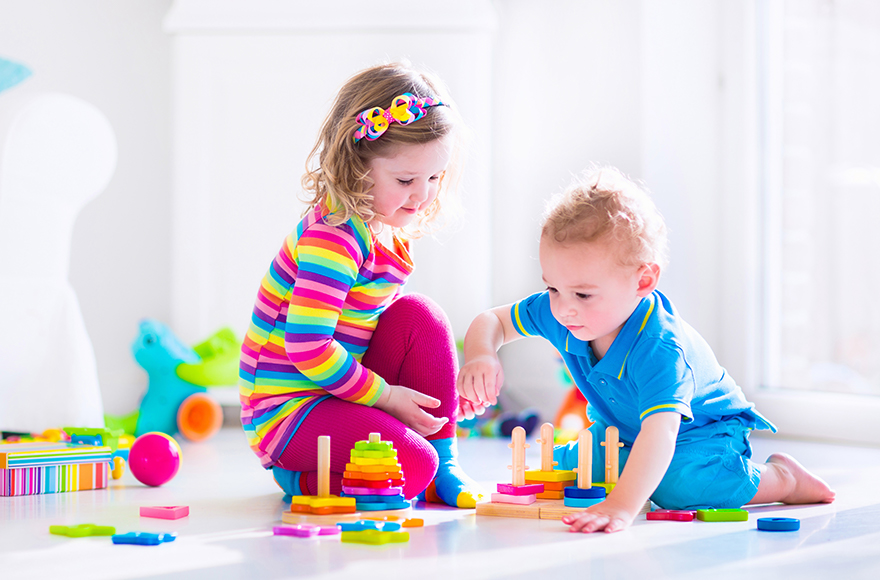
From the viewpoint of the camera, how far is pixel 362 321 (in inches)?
45.8

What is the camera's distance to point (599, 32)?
2082mm

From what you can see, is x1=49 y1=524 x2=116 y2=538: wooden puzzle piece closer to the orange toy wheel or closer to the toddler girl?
the toddler girl

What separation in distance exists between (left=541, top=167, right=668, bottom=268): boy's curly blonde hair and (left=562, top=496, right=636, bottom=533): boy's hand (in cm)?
27

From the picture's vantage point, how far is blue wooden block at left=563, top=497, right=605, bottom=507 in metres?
1.04

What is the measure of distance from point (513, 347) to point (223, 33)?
3.38ft

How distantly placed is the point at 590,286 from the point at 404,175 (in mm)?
279

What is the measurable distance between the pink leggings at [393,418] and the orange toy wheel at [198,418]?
751 mm

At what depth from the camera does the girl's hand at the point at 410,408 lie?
3.66 ft

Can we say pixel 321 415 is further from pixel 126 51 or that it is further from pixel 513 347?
pixel 126 51

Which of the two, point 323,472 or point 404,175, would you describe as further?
point 404,175

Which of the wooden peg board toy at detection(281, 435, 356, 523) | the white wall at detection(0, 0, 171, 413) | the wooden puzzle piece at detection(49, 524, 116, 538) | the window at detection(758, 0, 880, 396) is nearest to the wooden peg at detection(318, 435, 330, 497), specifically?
the wooden peg board toy at detection(281, 435, 356, 523)

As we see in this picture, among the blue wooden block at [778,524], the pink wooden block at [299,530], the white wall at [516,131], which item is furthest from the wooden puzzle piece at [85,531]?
the white wall at [516,131]

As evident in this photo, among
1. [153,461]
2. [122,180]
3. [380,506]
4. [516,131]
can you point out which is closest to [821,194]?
[516,131]

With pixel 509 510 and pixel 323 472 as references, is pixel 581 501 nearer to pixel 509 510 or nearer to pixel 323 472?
pixel 509 510
